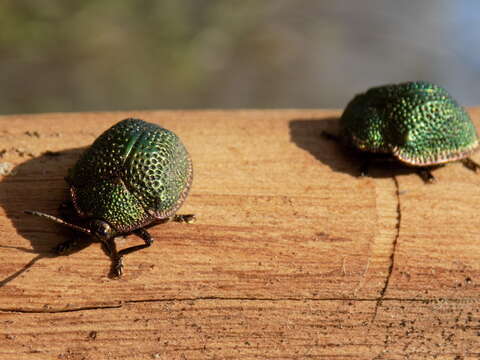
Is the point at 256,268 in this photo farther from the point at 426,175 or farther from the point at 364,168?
the point at 426,175

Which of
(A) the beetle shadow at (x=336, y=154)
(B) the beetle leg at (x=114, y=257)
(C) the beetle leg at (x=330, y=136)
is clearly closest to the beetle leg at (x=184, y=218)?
(B) the beetle leg at (x=114, y=257)

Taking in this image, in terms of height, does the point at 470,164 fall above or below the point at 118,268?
above

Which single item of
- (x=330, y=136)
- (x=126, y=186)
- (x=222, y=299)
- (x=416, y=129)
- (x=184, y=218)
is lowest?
(x=222, y=299)

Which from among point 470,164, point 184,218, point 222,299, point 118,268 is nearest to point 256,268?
point 222,299

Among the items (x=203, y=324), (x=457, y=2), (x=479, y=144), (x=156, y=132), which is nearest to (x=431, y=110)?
(x=479, y=144)

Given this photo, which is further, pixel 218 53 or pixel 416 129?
pixel 218 53

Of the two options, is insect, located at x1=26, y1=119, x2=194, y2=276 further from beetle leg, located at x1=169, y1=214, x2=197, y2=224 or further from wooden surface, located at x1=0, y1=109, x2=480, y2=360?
wooden surface, located at x1=0, y1=109, x2=480, y2=360

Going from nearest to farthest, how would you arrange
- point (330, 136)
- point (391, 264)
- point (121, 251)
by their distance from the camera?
point (121, 251) → point (391, 264) → point (330, 136)

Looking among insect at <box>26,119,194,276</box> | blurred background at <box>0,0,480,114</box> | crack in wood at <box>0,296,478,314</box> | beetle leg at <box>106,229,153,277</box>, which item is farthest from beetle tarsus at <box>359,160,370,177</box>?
blurred background at <box>0,0,480,114</box>
